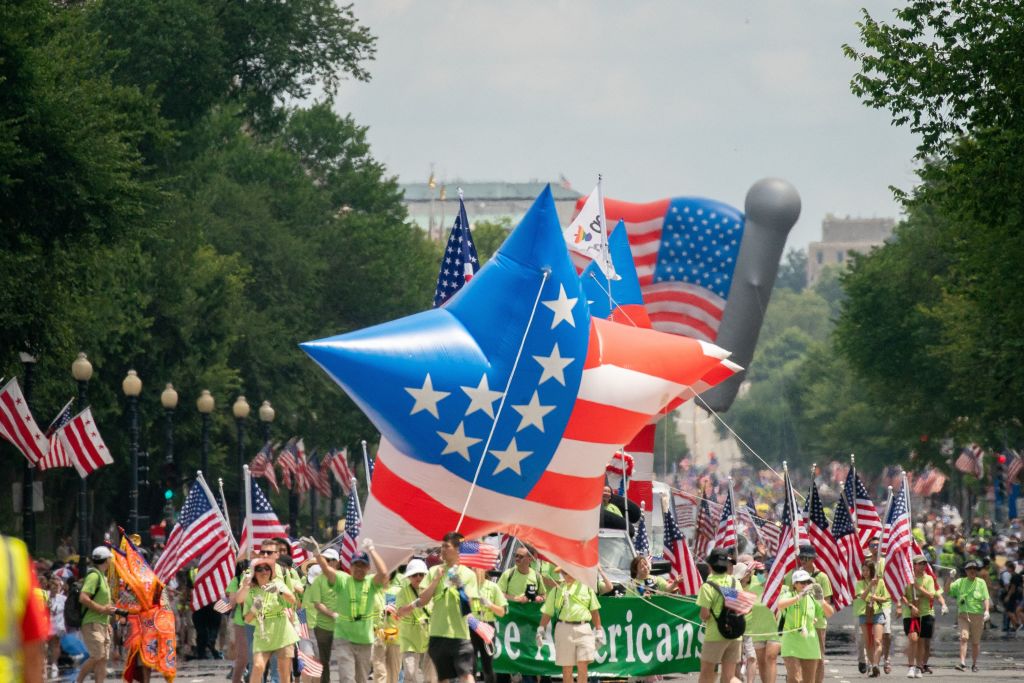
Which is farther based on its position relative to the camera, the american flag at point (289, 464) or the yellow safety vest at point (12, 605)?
the american flag at point (289, 464)

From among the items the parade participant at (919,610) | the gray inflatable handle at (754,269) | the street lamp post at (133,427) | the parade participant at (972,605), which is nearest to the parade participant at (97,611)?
the parade participant at (919,610)

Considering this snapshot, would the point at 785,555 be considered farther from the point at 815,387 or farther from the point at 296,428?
the point at 815,387

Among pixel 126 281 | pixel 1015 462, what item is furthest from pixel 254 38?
pixel 1015 462

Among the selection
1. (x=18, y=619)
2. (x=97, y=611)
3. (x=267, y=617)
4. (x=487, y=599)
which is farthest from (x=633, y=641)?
(x=18, y=619)

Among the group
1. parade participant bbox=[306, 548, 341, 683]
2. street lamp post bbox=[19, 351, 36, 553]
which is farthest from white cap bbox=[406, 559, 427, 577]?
street lamp post bbox=[19, 351, 36, 553]

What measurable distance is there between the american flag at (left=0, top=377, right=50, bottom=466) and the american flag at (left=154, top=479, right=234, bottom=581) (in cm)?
612

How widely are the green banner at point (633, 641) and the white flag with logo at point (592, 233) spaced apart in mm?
4780

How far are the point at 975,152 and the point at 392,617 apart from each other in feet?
42.2

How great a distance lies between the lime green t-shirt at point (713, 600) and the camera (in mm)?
18750

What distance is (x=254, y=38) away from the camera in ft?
178

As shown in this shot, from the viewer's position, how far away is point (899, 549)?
25734 millimetres

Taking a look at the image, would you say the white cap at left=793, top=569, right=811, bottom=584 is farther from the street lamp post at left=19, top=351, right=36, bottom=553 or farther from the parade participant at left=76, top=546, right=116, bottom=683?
the street lamp post at left=19, top=351, right=36, bottom=553

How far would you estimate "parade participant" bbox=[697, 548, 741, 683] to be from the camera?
18.8 meters

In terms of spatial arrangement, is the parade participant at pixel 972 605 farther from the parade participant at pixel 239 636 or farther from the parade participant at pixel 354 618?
the parade participant at pixel 354 618
